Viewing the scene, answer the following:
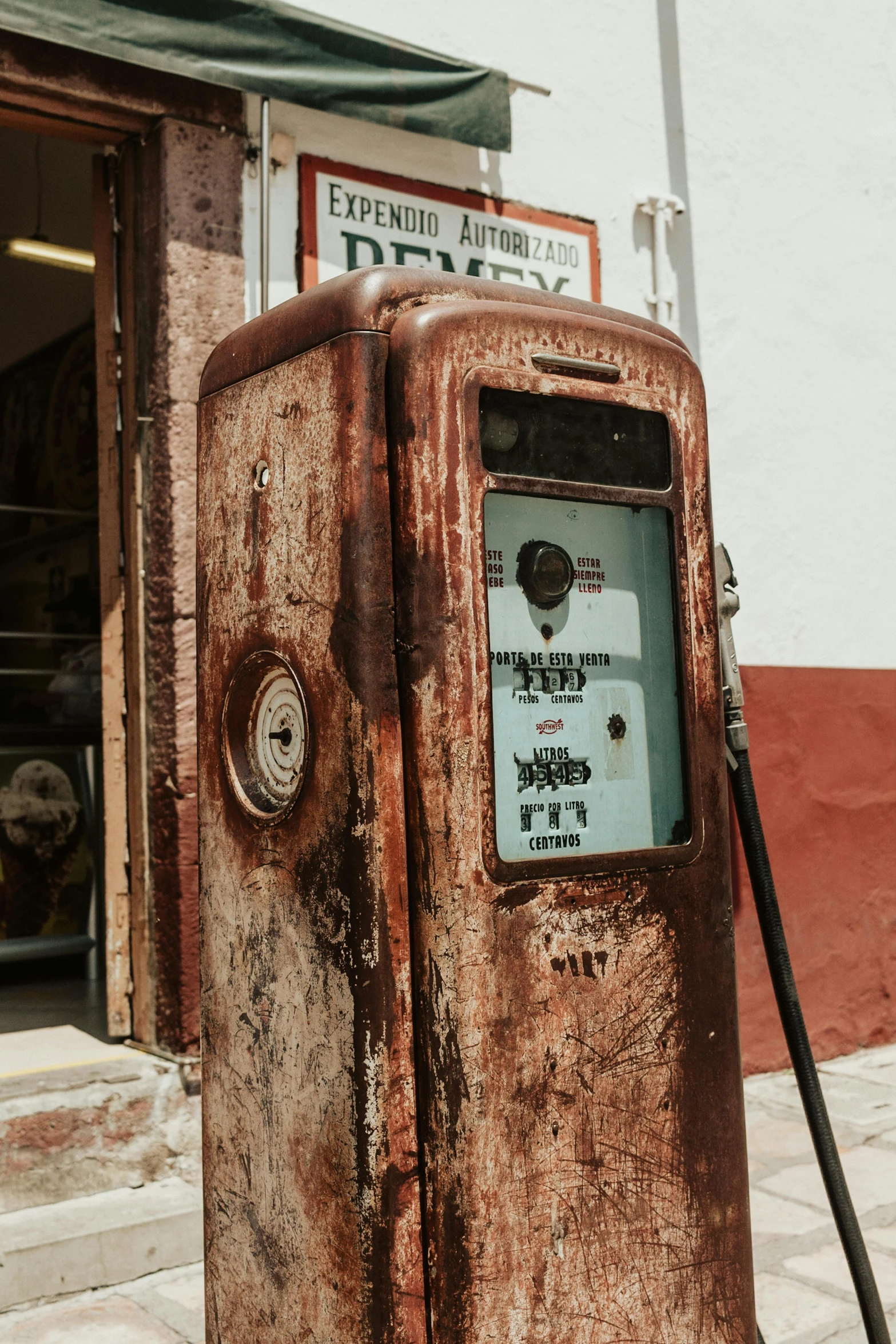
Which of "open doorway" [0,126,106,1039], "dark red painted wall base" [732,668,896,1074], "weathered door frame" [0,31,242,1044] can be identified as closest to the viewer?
"weathered door frame" [0,31,242,1044]

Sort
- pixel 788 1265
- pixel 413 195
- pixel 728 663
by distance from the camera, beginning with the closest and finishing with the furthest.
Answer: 1. pixel 728 663
2. pixel 788 1265
3. pixel 413 195

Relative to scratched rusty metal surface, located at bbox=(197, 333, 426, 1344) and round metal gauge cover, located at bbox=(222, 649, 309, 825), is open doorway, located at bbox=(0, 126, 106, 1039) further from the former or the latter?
round metal gauge cover, located at bbox=(222, 649, 309, 825)

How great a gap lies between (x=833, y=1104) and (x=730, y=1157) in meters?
2.52

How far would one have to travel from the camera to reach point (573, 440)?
1862 millimetres

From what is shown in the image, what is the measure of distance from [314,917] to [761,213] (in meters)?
3.85

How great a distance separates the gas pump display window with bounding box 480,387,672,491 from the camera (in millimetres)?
1777

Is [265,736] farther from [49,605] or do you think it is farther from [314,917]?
[49,605]

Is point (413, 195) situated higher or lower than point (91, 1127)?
higher

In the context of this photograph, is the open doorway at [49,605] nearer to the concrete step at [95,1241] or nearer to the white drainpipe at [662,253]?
the concrete step at [95,1241]

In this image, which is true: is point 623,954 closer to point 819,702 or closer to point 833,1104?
point 833,1104

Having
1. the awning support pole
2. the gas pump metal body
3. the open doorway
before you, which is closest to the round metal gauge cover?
the gas pump metal body

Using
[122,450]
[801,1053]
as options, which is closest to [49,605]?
[122,450]

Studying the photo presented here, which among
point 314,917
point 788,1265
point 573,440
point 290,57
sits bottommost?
point 788,1265

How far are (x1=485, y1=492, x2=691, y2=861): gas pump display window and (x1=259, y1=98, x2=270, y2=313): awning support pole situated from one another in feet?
6.40
